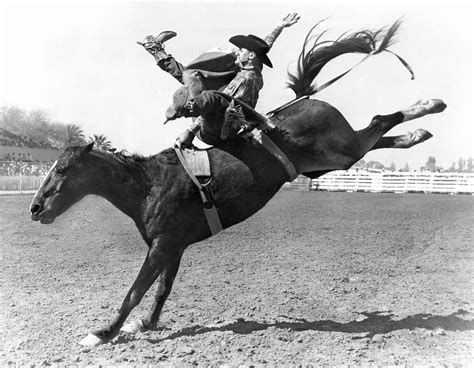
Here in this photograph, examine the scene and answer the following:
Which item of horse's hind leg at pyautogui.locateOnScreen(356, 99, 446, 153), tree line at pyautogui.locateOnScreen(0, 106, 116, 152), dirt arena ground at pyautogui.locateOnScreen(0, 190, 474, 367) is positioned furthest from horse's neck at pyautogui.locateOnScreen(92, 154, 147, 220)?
tree line at pyautogui.locateOnScreen(0, 106, 116, 152)

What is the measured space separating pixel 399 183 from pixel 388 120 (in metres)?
32.1

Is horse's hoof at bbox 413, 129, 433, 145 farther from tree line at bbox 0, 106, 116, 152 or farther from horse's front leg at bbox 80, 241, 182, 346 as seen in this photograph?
tree line at bbox 0, 106, 116, 152

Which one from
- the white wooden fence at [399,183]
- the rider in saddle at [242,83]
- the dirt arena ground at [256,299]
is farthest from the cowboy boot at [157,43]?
the white wooden fence at [399,183]

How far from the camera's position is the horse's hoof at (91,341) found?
165 inches

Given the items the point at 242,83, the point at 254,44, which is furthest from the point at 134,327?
the point at 254,44

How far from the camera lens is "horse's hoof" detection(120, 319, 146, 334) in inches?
183

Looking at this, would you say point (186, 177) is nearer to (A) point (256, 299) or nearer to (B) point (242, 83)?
(B) point (242, 83)

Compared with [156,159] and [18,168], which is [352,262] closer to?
[156,159]

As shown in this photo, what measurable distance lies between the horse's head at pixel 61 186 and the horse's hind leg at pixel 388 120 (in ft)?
8.68

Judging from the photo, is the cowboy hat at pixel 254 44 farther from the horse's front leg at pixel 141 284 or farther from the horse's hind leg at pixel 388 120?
the horse's front leg at pixel 141 284

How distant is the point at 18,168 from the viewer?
2664 centimetres

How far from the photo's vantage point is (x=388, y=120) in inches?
185

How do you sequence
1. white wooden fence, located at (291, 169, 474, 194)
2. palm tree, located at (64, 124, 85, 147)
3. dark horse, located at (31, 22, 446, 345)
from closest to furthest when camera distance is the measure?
dark horse, located at (31, 22, 446, 345), palm tree, located at (64, 124, 85, 147), white wooden fence, located at (291, 169, 474, 194)

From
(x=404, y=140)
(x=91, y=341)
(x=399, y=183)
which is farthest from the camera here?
(x=399, y=183)
